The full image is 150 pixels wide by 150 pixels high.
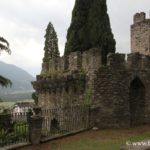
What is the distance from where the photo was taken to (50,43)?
43625mm

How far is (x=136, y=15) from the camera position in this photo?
3044 centimetres

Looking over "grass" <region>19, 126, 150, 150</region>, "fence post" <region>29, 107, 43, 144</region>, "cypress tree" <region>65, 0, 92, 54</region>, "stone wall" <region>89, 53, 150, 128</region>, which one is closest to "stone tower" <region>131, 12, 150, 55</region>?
"cypress tree" <region>65, 0, 92, 54</region>

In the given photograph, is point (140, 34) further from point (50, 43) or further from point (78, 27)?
point (50, 43)

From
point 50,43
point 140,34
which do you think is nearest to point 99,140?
point 140,34

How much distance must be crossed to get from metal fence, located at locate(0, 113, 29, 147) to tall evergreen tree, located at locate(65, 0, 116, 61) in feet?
24.9

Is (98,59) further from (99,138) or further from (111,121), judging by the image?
(99,138)

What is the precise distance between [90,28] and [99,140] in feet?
28.9

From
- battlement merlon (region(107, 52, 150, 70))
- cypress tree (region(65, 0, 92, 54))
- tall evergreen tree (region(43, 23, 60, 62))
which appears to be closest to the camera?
battlement merlon (region(107, 52, 150, 70))

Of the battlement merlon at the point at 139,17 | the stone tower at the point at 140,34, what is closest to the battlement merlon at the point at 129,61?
the stone tower at the point at 140,34

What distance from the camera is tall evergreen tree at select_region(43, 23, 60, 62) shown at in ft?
140

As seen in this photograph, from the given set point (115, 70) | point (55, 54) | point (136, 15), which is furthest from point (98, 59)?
point (55, 54)

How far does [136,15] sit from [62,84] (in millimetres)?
8871

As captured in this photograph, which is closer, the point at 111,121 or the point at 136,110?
the point at 111,121

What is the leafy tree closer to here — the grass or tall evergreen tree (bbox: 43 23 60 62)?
the grass
